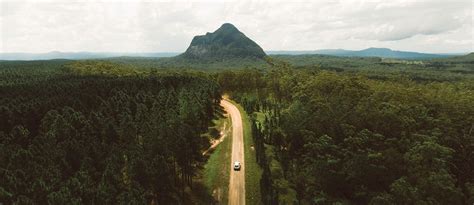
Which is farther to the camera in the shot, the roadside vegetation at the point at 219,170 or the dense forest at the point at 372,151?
the roadside vegetation at the point at 219,170

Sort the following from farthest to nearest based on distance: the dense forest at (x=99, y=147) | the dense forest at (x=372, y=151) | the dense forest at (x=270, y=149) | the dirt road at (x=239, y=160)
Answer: the dirt road at (x=239, y=160) → the dense forest at (x=372, y=151) → the dense forest at (x=270, y=149) → the dense forest at (x=99, y=147)

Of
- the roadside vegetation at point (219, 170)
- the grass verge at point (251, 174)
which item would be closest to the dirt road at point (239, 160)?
the grass verge at point (251, 174)

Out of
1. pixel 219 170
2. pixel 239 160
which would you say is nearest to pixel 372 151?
pixel 239 160

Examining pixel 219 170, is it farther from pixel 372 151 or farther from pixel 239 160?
pixel 372 151

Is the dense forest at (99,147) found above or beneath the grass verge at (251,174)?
above

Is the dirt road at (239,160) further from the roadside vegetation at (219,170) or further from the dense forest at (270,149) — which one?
the dense forest at (270,149)

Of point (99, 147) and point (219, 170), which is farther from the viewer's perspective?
point (219, 170)

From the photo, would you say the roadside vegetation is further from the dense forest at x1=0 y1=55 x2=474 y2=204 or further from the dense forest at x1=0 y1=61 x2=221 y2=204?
the dense forest at x1=0 y1=61 x2=221 y2=204
